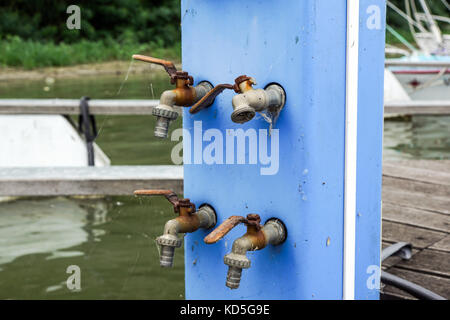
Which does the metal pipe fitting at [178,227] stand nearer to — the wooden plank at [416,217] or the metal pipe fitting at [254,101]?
the metal pipe fitting at [254,101]

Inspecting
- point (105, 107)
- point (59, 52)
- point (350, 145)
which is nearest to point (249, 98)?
point (350, 145)

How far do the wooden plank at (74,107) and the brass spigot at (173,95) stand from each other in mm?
2176

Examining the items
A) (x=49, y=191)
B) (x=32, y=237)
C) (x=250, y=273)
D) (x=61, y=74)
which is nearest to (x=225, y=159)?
(x=250, y=273)

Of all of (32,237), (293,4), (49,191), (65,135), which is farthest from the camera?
(65,135)

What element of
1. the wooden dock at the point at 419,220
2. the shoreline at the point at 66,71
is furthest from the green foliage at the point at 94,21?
the wooden dock at the point at 419,220

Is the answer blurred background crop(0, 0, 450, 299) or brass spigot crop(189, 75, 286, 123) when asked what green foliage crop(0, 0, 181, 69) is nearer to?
blurred background crop(0, 0, 450, 299)

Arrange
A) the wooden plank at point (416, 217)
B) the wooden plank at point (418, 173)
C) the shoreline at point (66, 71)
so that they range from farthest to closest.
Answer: the shoreline at point (66, 71) → the wooden plank at point (418, 173) → the wooden plank at point (416, 217)

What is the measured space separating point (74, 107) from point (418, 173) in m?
1.83

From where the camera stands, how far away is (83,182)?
7.97 feet

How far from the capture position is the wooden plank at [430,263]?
6.02ft

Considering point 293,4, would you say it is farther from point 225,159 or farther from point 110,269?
point 110,269

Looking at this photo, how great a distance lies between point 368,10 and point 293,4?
0.49 ft

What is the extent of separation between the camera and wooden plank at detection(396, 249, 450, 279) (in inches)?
72.3

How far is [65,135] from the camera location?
13.7ft
